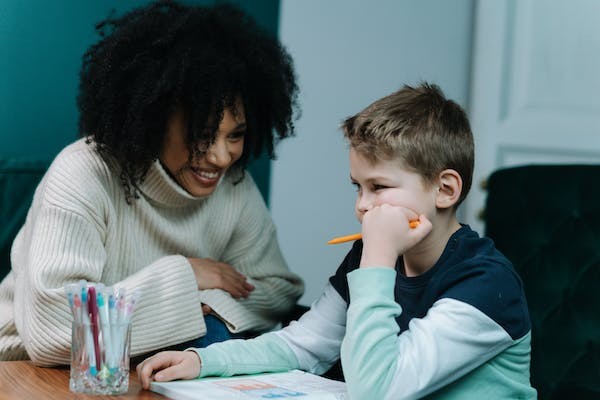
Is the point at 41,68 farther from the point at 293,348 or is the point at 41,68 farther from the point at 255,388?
the point at 255,388

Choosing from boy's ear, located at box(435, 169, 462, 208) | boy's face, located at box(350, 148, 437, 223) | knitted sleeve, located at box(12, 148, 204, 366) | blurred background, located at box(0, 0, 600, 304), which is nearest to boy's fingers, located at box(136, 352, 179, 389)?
knitted sleeve, located at box(12, 148, 204, 366)

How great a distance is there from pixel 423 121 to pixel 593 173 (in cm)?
77

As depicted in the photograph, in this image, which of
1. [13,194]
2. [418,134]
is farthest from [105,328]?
[13,194]

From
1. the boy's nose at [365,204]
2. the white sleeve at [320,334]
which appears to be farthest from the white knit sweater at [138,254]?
the boy's nose at [365,204]

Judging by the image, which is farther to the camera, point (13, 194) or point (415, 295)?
point (13, 194)

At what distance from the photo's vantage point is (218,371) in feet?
4.42

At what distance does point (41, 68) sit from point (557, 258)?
1.35 metres

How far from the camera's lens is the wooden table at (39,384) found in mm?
1212

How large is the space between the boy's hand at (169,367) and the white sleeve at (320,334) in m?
0.23

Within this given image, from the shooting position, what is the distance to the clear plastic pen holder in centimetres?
119

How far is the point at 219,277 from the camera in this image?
182cm

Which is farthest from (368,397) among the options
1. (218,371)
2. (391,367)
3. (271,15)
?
(271,15)

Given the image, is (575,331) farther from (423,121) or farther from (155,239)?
(155,239)

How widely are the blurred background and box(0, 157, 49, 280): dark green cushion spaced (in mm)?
700
